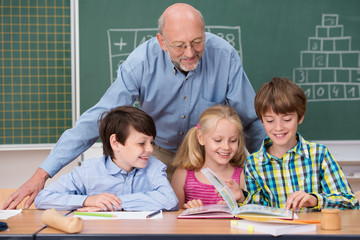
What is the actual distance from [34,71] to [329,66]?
7.66ft

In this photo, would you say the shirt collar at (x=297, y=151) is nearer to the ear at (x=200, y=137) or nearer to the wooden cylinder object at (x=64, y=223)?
the ear at (x=200, y=137)

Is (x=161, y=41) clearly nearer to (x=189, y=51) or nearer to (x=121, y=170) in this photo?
(x=189, y=51)

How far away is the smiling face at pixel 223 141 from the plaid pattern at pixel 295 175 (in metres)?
0.14

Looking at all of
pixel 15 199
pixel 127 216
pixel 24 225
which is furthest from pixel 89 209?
pixel 15 199

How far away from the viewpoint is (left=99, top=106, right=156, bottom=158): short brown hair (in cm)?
233

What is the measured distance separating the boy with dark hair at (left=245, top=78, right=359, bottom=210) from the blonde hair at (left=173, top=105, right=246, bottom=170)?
0.83 feet

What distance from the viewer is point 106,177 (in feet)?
7.54

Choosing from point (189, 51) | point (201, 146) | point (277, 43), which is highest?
point (277, 43)

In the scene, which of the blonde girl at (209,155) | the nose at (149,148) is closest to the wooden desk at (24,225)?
the nose at (149,148)

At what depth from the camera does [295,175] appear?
7.43ft

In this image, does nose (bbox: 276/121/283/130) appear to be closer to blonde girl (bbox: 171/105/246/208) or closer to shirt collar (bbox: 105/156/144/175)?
blonde girl (bbox: 171/105/246/208)

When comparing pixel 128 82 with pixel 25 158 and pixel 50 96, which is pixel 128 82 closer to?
pixel 50 96

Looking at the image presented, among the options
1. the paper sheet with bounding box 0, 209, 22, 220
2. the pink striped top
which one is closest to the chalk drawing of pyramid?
the pink striped top

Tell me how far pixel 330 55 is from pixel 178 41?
189 cm
